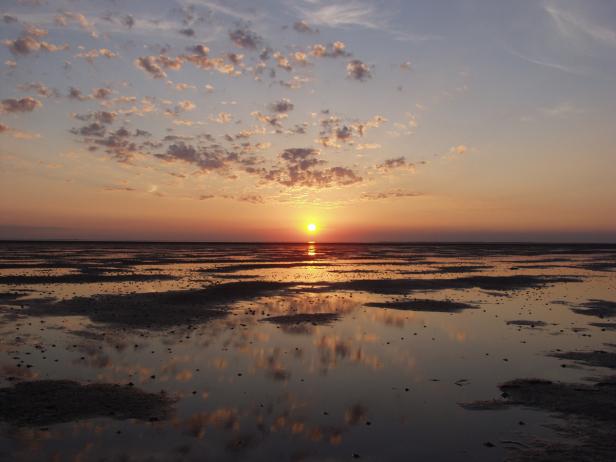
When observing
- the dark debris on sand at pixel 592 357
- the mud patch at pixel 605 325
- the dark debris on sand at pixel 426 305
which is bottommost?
the dark debris on sand at pixel 592 357

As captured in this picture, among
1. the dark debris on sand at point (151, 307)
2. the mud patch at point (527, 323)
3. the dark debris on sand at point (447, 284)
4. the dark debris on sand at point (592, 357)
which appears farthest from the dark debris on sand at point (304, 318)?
the dark debris on sand at point (447, 284)

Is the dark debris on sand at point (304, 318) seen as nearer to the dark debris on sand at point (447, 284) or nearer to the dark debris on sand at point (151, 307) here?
the dark debris on sand at point (151, 307)

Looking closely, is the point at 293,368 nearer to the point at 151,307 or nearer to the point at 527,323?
the point at 527,323

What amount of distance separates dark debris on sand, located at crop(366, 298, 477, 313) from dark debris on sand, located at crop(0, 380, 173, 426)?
1847 centimetres

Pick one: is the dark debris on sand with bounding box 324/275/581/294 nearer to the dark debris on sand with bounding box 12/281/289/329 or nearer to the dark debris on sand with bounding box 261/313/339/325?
the dark debris on sand with bounding box 12/281/289/329

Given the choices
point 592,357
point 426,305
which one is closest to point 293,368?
point 592,357

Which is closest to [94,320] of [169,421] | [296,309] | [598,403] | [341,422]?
[296,309]

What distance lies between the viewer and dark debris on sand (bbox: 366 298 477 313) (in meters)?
28.2

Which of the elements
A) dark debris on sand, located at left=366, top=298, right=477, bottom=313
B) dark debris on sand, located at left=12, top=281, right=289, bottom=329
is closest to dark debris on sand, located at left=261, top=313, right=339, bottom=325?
dark debris on sand, located at left=12, top=281, right=289, bottom=329

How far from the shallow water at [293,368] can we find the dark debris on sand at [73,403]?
206mm

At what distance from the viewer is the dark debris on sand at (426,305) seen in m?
28.2

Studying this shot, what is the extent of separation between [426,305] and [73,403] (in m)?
22.0

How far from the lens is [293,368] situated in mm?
15484

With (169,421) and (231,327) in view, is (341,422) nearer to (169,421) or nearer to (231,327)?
(169,421)
